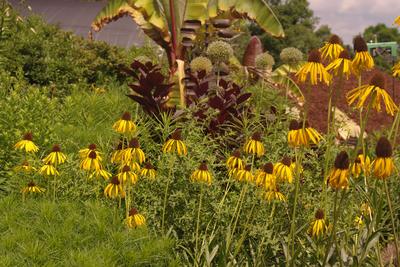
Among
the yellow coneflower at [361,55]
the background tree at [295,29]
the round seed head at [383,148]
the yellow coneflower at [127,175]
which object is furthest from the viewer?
the background tree at [295,29]

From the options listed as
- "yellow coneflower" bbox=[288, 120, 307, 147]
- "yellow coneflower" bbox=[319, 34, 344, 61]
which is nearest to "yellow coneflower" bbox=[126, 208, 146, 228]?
"yellow coneflower" bbox=[288, 120, 307, 147]

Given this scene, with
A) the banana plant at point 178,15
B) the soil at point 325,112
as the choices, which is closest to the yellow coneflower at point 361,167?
the banana plant at point 178,15

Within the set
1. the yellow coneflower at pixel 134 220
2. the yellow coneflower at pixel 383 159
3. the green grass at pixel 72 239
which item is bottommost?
the green grass at pixel 72 239

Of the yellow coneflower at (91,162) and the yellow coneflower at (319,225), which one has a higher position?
the yellow coneflower at (91,162)

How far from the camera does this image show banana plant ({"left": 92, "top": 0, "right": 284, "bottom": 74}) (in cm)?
891

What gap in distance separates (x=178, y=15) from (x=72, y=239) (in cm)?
562

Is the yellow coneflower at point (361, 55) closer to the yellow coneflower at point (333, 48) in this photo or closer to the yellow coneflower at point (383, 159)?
the yellow coneflower at point (333, 48)

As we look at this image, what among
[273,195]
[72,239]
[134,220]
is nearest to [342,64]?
[273,195]

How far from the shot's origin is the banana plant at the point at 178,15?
891cm

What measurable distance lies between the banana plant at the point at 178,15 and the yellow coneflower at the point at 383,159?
239 inches

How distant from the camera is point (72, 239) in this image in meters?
3.94

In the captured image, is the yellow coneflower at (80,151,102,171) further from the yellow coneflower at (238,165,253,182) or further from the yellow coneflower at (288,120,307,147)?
the yellow coneflower at (288,120,307,147)

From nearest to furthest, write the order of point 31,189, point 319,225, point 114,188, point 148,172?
point 319,225 → point 114,188 → point 148,172 → point 31,189

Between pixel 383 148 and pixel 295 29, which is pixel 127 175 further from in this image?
pixel 295 29
